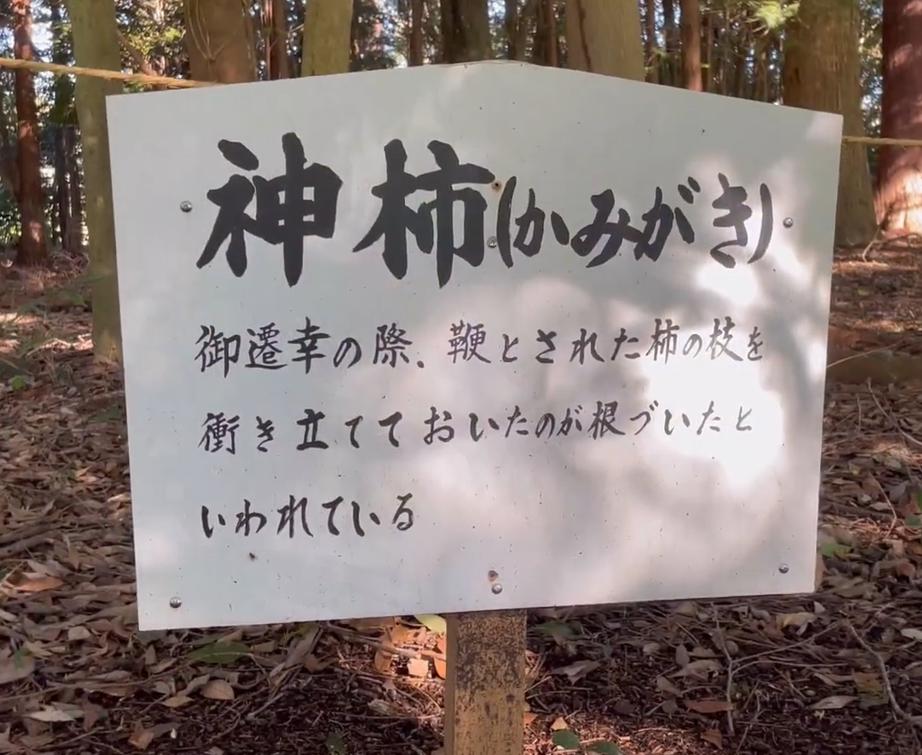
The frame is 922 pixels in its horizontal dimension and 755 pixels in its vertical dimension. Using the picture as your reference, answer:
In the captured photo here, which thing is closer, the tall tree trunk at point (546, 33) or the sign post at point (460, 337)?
the sign post at point (460, 337)

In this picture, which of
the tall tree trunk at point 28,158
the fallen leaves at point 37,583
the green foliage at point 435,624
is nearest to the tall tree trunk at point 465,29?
the fallen leaves at point 37,583

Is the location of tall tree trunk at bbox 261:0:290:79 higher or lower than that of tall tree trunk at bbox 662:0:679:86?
lower

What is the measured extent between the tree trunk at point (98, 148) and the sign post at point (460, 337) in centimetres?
289

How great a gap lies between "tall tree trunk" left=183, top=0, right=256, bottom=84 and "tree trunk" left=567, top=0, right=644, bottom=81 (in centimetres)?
176

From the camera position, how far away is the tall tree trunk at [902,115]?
7164mm

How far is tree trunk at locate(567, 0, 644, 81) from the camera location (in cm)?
239

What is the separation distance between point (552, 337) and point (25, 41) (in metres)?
12.1

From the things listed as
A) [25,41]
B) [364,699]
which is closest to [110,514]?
[364,699]

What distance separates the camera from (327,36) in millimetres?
2633

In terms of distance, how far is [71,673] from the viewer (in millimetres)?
2008

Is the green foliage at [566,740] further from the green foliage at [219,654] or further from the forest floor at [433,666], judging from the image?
the green foliage at [219,654]

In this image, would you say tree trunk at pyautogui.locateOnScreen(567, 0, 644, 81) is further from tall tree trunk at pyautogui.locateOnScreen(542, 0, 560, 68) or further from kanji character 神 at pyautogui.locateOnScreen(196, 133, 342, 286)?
tall tree trunk at pyautogui.locateOnScreen(542, 0, 560, 68)

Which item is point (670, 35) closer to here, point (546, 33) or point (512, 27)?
point (512, 27)

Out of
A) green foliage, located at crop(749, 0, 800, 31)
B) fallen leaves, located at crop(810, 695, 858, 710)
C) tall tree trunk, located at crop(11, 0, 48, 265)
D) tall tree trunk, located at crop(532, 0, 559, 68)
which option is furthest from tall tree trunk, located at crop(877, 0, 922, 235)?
tall tree trunk, located at crop(11, 0, 48, 265)
